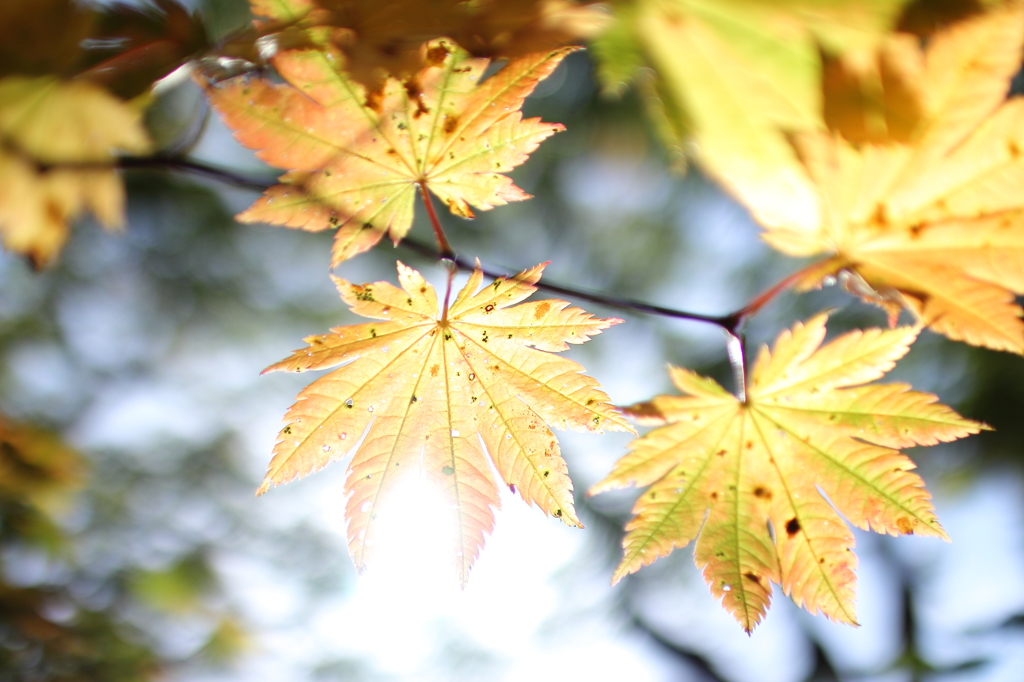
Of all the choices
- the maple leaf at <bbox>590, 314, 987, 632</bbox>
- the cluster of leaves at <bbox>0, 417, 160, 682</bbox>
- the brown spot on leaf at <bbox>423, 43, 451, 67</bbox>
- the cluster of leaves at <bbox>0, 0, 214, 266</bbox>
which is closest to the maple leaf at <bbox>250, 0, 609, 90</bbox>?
the brown spot on leaf at <bbox>423, 43, 451, 67</bbox>

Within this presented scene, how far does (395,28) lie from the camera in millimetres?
619

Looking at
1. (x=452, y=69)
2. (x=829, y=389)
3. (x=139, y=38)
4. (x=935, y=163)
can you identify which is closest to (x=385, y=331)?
(x=452, y=69)

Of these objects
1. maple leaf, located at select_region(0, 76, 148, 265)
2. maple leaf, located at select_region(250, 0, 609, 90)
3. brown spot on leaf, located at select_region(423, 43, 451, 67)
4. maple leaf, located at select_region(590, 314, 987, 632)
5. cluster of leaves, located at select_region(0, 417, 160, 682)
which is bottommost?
maple leaf, located at select_region(590, 314, 987, 632)

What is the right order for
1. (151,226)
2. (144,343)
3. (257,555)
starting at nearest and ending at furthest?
1. (151,226)
2. (144,343)
3. (257,555)

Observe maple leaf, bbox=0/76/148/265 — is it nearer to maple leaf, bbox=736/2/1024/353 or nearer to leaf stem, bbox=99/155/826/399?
leaf stem, bbox=99/155/826/399

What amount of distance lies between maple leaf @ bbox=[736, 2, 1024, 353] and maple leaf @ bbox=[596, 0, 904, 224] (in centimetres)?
3

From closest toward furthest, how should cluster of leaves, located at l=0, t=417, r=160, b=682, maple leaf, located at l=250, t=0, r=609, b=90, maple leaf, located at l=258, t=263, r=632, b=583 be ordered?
1. maple leaf, located at l=250, t=0, r=609, b=90
2. maple leaf, located at l=258, t=263, r=632, b=583
3. cluster of leaves, located at l=0, t=417, r=160, b=682

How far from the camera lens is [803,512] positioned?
2.88ft

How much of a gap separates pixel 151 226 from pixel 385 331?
10.1 ft

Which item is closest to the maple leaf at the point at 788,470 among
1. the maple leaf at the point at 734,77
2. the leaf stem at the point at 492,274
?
the leaf stem at the point at 492,274

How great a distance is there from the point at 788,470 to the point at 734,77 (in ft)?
2.15

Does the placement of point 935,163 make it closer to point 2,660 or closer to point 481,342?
point 481,342

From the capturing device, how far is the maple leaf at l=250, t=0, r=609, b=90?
0.61 m

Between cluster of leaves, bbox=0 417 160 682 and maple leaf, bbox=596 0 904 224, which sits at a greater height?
cluster of leaves, bbox=0 417 160 682
